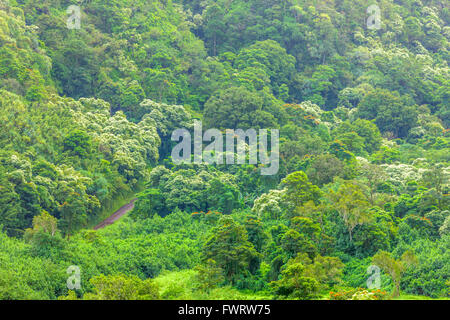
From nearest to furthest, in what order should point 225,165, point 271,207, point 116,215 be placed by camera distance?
point 271,207, point 116,215, point 225,165

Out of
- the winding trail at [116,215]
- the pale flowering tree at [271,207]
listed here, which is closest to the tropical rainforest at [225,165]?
the pale flowering tree at [271,207]

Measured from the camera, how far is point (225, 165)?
40219mm

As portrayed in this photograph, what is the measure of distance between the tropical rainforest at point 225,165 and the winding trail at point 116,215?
63 centimetres

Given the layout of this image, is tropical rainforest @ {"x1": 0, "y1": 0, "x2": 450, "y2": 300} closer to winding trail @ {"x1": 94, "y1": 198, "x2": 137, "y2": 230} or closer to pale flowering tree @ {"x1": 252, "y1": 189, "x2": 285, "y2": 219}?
pale flowering tree @ {"x1": 252, "y1": 189, "x2": 285, "y2": 219}

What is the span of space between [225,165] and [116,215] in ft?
26.6

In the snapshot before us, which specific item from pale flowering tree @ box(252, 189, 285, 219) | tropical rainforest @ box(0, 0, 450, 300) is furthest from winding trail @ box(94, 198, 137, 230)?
pale flowering tree @ box(252, 189, 285, 219)

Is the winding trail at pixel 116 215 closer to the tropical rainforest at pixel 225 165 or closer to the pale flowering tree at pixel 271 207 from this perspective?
the tropical rainforest at pixel 225 165

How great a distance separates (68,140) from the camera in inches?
1535

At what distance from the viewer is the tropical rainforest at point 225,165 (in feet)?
79.6

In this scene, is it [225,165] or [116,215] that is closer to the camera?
[116,215]

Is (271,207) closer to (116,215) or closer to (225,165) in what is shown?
(225,165)

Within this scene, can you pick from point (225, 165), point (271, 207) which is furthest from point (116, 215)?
point (271, 207)

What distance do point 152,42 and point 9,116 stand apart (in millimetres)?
21243

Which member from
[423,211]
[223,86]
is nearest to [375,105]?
[223,86]
